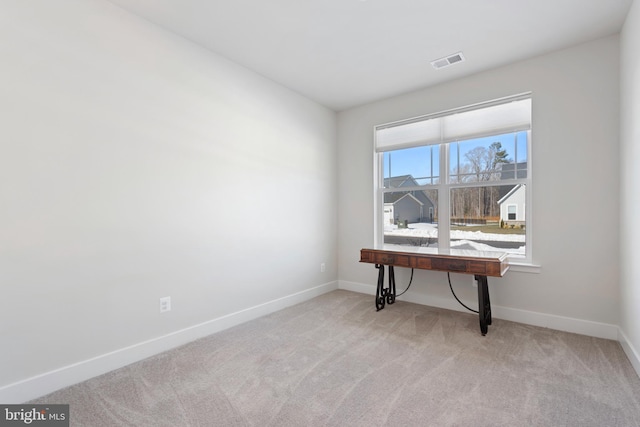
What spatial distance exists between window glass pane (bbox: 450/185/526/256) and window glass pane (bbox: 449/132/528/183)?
13 centimetres

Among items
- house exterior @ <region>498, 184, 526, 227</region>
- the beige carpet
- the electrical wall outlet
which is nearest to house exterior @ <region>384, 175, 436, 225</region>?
house exterior @ <region>498, 184, 526, 227</region>

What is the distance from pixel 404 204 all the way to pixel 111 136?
3.18 metres

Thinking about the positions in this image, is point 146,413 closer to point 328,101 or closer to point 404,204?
point 404,204

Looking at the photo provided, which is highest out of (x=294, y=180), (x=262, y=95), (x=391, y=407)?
(x=262, y=95)

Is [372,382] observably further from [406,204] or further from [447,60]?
[447,60]

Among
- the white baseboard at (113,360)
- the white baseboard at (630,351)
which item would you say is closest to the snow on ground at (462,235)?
the white baseboard at (630,351)

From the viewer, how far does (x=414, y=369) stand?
6.95 ft

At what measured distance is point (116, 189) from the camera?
2.18 meters

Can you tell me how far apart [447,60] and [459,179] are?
1278 mm

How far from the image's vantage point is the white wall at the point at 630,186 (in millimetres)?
2062

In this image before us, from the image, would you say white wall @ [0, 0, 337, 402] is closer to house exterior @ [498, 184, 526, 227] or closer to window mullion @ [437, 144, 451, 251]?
window mullion @ [437, 144, 451, 251]

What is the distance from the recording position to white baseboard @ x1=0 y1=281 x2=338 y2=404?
70.4 inches

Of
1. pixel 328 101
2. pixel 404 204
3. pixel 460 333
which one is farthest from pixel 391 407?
pixel 328 101

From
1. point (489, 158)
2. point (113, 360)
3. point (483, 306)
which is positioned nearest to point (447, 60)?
point (489, 158)
